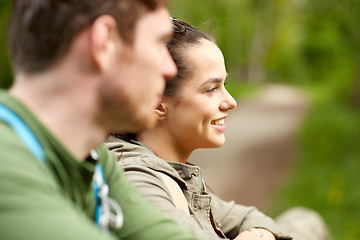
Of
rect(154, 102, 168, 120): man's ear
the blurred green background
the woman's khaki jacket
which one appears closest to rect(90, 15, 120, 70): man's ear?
the blurred green background

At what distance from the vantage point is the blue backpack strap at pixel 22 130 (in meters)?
1.03

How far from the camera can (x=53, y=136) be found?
41.6 inches

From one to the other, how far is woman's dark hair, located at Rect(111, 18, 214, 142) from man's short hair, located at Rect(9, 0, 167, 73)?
40.8 inches

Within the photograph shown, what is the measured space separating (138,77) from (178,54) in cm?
104

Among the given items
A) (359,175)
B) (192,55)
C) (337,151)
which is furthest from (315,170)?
(192,55)

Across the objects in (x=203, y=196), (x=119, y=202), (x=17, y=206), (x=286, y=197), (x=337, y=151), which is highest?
(x=337, y=151)

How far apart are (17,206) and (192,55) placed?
1.42m

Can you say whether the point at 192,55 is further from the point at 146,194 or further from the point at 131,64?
the point at 131,64

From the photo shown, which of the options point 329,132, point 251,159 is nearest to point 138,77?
point 251,159

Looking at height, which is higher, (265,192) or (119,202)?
(265,192)

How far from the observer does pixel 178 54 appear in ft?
7.15

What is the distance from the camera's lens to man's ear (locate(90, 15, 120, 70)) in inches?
42.7

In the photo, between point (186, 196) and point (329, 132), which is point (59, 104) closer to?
point (186, 196)

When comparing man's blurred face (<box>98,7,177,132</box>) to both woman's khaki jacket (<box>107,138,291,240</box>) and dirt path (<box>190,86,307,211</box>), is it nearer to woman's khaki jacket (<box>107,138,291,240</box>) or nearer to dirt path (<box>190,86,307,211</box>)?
woman's khaki jacket (<box>107,138,291,240</box>)
